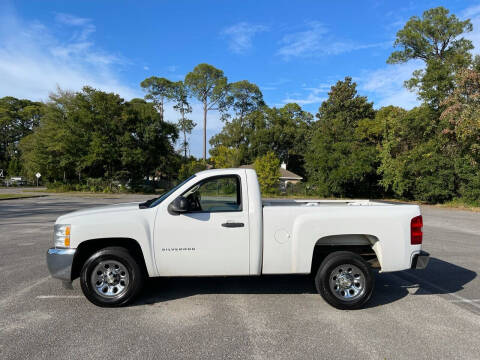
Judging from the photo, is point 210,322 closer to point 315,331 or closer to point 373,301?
point 315,331

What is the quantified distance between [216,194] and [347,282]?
2.26 metres

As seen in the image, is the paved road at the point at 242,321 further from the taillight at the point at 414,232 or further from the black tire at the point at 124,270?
the taillight at the point at 414,232

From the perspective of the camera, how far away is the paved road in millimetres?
3273

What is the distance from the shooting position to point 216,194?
4.80 meters

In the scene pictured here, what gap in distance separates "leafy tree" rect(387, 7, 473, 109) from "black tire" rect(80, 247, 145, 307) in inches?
1207

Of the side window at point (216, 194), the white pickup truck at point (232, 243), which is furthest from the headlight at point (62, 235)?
the side window at point (216, 194)

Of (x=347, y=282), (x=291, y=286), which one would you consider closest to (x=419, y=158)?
(x=291, y=286)

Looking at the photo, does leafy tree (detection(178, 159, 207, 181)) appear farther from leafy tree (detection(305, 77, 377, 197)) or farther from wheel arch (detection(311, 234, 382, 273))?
wheel arch (detection(311, 234, 382, 273))

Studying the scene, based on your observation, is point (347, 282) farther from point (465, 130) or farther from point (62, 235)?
point (465, 130)

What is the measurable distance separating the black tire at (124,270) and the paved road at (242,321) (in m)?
0.14

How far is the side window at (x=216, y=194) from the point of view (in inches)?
182

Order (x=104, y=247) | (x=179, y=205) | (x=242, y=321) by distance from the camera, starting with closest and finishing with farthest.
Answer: (x=242, y=321) → (x=179, y=205) → (x=104, y=247)

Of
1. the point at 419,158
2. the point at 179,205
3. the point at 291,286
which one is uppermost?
the point at 419,158

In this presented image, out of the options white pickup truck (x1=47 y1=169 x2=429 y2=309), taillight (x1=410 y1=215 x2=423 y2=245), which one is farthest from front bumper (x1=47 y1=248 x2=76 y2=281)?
taillight (x1=410 y1=215 x2=423 y2=245)
